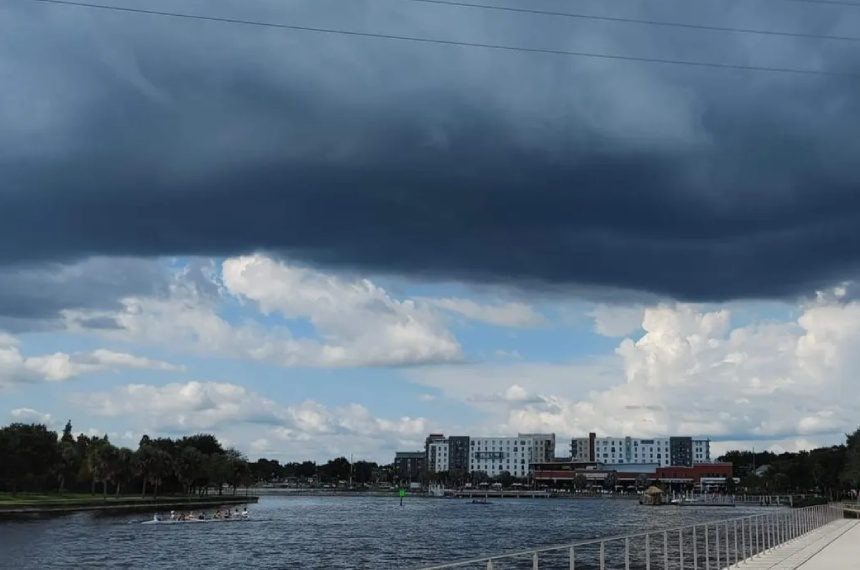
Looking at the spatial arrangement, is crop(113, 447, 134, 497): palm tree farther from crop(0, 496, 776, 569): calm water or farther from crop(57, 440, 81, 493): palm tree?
crop(0, 496, 776, 569): calm water

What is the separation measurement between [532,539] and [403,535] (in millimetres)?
16932

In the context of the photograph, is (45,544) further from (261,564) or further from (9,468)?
(9,468)

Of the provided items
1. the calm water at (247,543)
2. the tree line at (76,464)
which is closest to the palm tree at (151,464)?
→ the tree line at (76,464)

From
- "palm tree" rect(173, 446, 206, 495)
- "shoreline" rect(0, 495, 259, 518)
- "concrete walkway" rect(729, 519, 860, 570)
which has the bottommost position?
"shoreline" rect(0, 495, 259, 518)

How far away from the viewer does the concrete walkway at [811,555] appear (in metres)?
30.2

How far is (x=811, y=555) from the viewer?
3547 centimetres

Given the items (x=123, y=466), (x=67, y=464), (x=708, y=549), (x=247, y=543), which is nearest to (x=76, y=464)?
(x=67, y=464)

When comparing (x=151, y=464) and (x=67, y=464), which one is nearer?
(x=67, y=464)

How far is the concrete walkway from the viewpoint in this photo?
30.2 metres

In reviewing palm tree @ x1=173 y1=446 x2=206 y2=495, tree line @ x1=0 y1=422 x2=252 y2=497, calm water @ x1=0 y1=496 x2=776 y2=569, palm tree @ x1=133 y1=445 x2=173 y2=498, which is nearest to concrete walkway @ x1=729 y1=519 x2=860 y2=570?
calm water @ x1=0 y1=496 x2=776 y2=569

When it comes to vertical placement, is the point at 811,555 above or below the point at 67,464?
above

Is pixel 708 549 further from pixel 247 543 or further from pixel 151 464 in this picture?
pixel 151 464

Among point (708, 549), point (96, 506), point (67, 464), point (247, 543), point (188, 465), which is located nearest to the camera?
point (708, 549)

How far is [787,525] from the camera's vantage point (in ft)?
151
